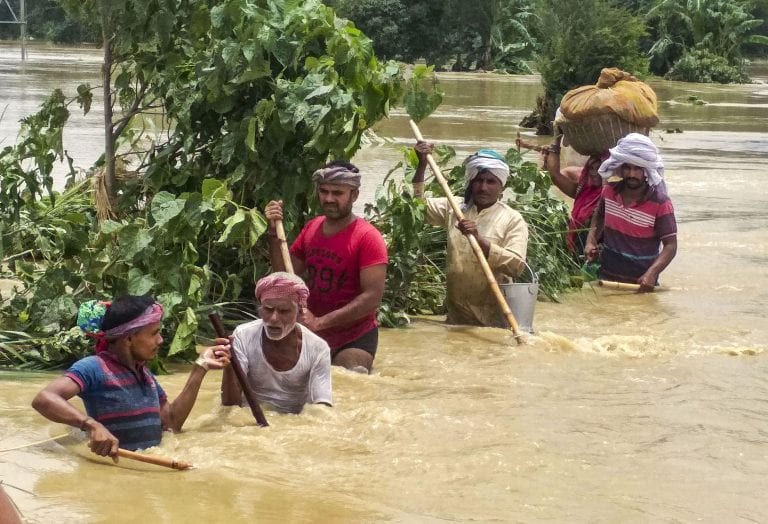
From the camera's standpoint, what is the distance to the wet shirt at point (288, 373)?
18.4 feet

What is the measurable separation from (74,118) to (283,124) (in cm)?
1450

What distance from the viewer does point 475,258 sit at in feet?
25.1

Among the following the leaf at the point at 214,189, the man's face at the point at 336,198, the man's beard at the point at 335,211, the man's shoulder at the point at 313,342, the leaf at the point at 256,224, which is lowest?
the man's shoulder at the point at 313,342

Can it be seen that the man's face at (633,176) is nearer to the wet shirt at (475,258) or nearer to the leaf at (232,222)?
the wet shirt at (475,258)

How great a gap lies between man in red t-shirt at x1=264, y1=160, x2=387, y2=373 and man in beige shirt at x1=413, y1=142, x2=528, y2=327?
1084 mm

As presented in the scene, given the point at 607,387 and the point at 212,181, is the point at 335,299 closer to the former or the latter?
the point at 212,181

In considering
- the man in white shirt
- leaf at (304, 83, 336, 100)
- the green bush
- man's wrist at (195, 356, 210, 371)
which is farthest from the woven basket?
the green bush

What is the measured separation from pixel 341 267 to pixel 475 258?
1.41m

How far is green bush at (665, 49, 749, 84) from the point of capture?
146ft

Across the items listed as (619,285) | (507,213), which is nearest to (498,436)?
(507,213)

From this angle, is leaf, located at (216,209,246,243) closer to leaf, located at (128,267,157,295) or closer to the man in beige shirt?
leaf, located at (128,267,157,295)

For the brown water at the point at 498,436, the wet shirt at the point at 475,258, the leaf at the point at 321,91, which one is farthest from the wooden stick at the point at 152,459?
the wet shirt at the point at 475,258

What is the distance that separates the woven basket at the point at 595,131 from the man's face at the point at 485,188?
8.68 ft

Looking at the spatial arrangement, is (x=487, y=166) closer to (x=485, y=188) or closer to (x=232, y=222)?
(x=485, y=188)
